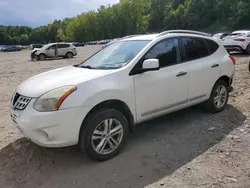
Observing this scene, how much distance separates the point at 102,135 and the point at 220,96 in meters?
2.80

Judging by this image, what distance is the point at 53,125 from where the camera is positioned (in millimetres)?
3195

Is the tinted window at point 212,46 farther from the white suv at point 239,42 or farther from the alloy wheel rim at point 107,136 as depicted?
the white suv at point 239,42

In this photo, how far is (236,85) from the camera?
7.43 meters

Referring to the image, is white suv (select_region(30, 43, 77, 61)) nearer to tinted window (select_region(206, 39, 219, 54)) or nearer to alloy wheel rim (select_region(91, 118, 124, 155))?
tinted window (select_region(206, 39, 219, 54))

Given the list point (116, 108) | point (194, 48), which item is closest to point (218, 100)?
point (194, 48)

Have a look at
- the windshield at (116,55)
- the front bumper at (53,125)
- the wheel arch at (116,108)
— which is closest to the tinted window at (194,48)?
the windshield at (116,55)

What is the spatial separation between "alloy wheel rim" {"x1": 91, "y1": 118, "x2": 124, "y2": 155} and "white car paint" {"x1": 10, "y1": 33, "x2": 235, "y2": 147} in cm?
27

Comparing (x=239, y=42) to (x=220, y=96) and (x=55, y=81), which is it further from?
(x=55, y=81)

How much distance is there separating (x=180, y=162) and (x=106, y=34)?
99324 mm

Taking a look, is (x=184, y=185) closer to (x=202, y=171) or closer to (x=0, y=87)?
(x=202, y=171)

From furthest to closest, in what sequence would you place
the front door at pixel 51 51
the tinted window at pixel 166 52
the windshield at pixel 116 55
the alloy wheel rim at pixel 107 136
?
the front door at pixel 51 51, the tinted window at pixel 166 52, the windshield at pixel 116 55, the alloy wheel rim at pixel 107 136

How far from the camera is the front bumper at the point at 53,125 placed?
319 cm

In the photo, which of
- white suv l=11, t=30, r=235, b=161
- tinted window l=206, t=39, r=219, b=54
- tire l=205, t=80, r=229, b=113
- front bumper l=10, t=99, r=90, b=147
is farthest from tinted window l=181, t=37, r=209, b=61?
front bumper l=10, t=99, r=90, b=147

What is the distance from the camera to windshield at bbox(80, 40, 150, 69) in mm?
4021
